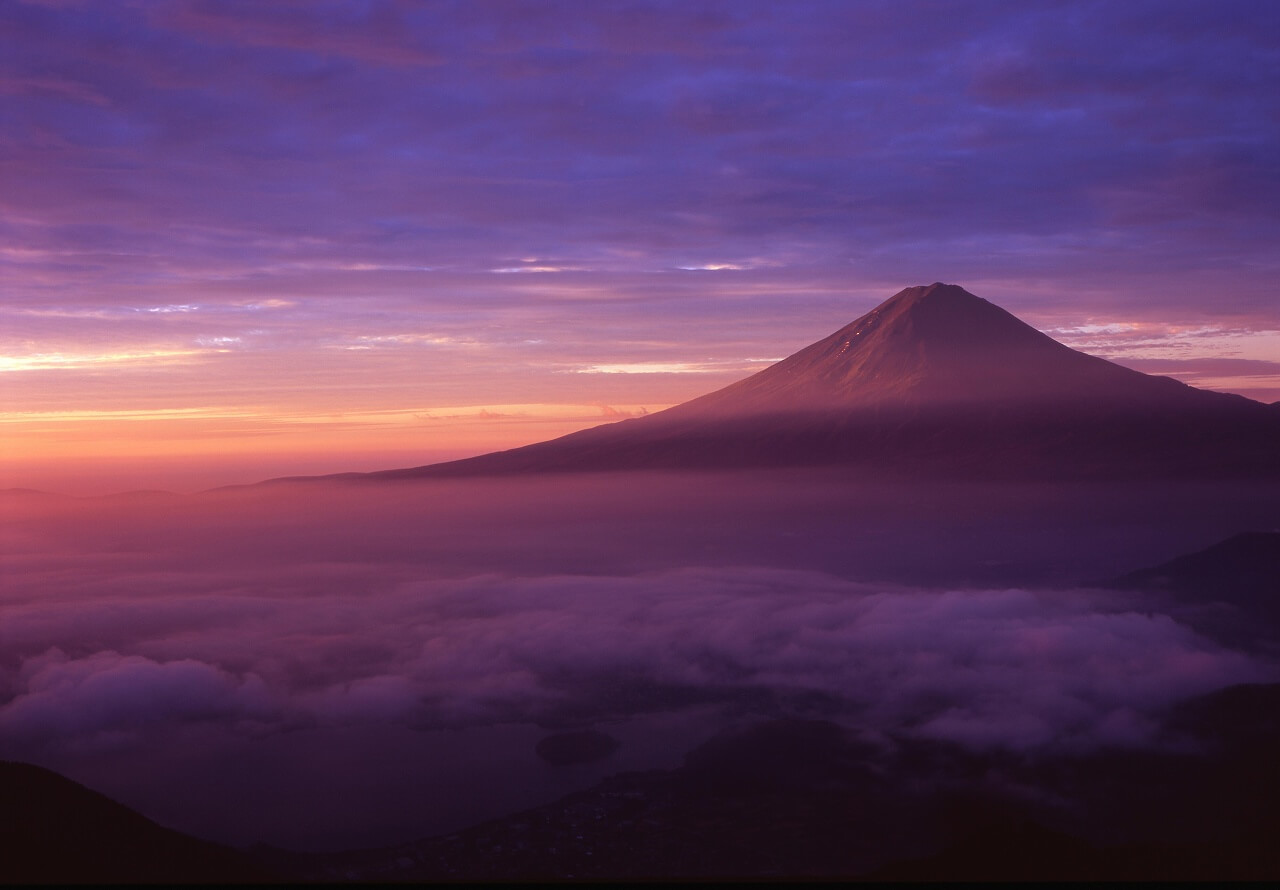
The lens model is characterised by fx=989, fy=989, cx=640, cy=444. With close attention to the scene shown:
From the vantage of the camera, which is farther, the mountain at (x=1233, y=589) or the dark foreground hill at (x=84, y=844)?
the mountain at (x=1233, y=589)

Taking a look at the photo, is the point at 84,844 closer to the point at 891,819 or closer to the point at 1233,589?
the point at 891,819

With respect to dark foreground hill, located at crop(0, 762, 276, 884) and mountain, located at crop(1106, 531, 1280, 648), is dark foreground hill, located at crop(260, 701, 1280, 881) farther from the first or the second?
mountain, located at crop(1106, 531, 1280, 648)

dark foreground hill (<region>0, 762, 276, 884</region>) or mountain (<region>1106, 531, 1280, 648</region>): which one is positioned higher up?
dark foreground hill (<region>0, 762, 276, 884</region>)

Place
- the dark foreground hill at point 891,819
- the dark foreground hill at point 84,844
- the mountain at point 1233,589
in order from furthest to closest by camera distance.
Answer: the mountain at point 1233,589 < the dark foreground hill at point 891,819 < the dark foreground hill at point 84,844

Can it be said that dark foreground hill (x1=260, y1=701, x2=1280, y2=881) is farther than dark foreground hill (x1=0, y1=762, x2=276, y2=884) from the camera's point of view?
Yes

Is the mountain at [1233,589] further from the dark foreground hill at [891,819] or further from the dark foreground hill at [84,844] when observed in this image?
the dark foreground hill at [84,844]

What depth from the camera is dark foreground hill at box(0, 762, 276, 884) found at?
2157 inches

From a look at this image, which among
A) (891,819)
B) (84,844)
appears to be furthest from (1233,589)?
(84,844)

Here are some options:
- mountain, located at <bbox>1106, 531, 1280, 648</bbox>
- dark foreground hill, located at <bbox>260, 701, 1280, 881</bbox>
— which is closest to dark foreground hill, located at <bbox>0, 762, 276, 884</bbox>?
dark foreground hill, located at <bbox>260, 701, 1280, 881</bbox>

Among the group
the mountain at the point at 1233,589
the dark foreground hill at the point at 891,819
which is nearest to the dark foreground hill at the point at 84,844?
the dark foreground hill at the point at 891,819

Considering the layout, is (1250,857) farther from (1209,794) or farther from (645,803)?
(645,803)

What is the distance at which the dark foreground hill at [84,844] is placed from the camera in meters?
54.8

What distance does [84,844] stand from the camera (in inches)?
2366

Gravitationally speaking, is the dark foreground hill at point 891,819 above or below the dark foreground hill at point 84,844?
below
